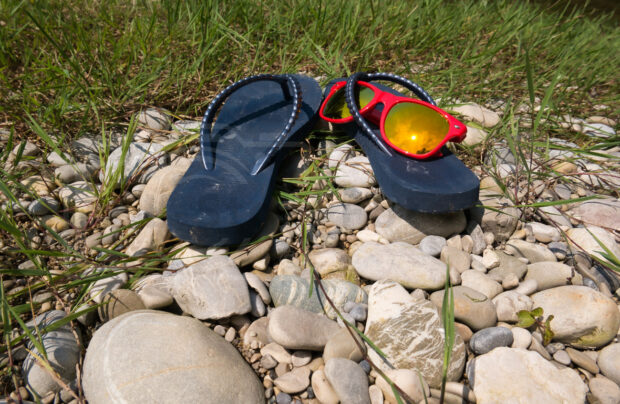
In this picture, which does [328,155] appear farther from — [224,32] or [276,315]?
[224,32]

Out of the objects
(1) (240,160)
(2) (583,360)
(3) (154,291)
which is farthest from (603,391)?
(1) (240,160)

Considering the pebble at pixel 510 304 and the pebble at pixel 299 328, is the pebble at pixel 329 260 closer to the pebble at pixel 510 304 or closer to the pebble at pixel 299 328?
the pebble at pixel 299 328

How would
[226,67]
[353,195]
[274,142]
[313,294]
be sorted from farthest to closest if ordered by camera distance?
[226,67] < [274,142] < [353,195] < [313,294]

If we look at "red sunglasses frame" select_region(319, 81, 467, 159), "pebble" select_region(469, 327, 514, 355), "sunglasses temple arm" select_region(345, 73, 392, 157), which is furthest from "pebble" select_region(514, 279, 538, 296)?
"sunglasses temple arm" select_region(345, 73, 392, 157)

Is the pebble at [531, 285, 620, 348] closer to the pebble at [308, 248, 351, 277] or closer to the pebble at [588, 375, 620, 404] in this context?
the pebble at [588, 375, 620, 404]

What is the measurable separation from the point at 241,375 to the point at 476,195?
1.09m

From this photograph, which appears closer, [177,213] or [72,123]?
[177,213]

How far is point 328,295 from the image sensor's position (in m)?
1.31

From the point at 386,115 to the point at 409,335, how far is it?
Answer: 1.06m

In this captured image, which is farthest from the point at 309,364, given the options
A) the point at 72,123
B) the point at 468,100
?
the point at 468,100

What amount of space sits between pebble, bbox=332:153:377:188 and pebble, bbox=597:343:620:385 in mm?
1021

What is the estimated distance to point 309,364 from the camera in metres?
1.16

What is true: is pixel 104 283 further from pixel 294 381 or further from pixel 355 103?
pixel 355 103

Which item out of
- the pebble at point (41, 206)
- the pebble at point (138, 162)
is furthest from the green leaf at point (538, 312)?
the pebble at point (41, 206)
